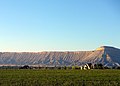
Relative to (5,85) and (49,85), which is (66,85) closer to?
(49,85)

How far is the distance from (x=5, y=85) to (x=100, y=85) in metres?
10.3

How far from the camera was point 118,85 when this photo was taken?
3650 cm

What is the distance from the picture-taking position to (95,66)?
601 feet

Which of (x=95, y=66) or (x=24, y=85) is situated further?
(x=95, y=66)

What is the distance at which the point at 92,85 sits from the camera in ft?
119

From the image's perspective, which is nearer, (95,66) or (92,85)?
(92,85)

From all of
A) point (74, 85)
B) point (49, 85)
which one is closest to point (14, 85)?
point (49, 85)

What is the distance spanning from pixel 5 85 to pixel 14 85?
0.96 meters

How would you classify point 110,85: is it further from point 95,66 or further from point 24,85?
point 95,66

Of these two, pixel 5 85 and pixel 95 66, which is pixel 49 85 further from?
pixel 95 66

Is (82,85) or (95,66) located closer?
(82,85)

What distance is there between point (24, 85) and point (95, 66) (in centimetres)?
14918

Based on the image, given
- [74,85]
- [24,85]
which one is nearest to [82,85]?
[74,85]

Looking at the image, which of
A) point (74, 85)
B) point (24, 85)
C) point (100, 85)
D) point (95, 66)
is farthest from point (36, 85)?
point (95, 66)
